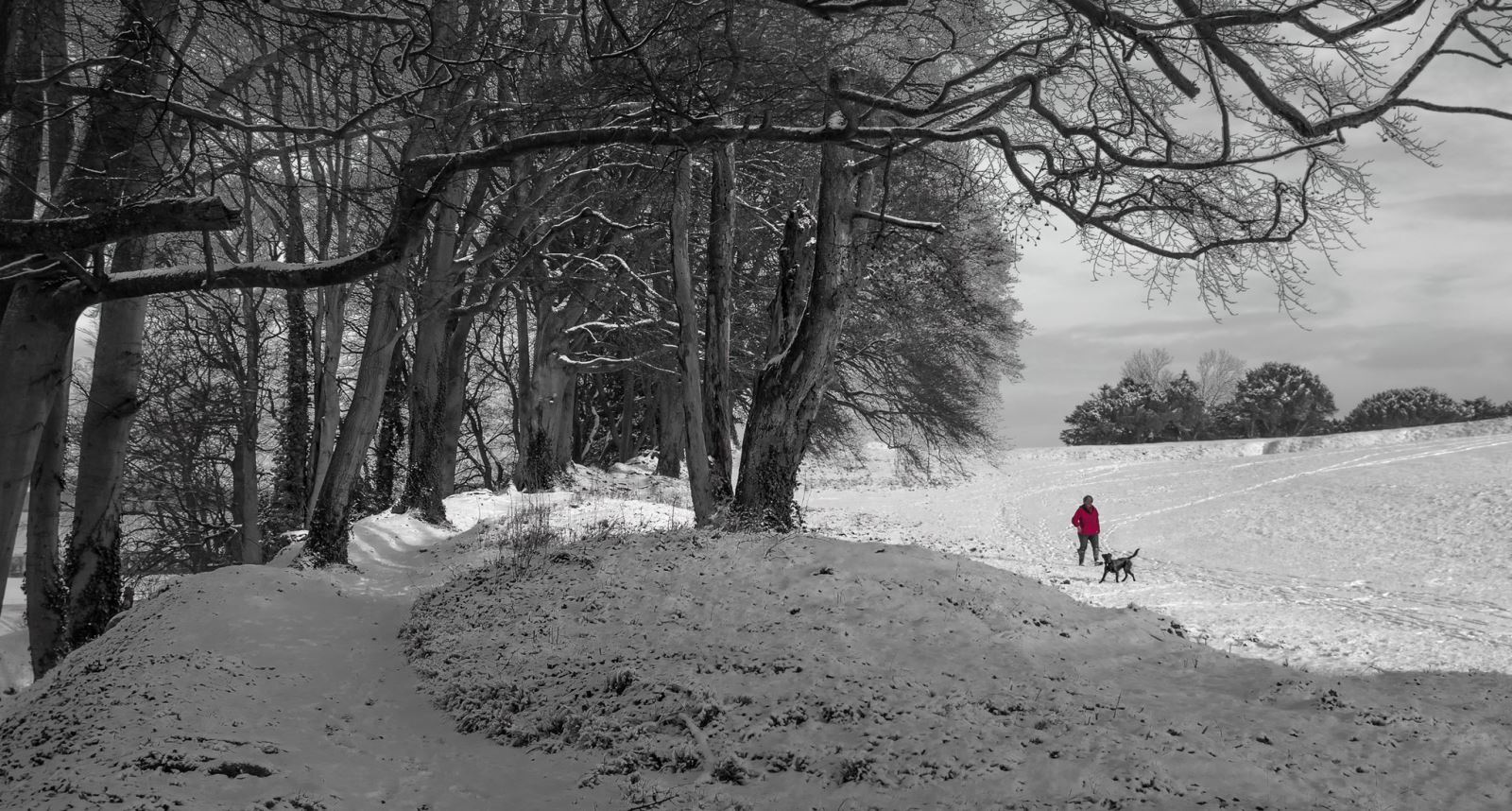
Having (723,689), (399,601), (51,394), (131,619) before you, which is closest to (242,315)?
(399,601)

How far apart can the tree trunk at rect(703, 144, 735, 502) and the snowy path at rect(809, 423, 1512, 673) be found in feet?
17.5

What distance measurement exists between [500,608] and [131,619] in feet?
9.50

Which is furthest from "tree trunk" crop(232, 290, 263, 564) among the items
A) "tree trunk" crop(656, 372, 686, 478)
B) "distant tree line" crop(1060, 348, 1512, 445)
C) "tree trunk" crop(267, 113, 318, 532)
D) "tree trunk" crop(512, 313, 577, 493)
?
"distant tree line" crop(1060, 348, 1512, 445)

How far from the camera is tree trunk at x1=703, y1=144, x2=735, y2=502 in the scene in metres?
12.0

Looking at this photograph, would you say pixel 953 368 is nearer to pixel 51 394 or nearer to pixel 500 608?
pixel 500 608

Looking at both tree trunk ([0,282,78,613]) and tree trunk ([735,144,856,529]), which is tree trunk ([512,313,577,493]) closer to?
tree trunk ([735,144,856,529])

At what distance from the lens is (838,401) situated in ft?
72.5

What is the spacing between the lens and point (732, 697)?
6410 millimetres

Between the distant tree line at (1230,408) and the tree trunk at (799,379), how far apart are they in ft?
168

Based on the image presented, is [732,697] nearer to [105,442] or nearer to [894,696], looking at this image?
[894,696]

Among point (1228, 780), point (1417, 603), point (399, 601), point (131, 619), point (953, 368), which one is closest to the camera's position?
point (1228, 780)

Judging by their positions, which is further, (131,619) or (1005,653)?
(131,619)

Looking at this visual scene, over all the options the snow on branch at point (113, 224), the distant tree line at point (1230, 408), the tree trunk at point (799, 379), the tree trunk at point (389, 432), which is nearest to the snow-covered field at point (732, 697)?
the tree trunk at point (799, 379)

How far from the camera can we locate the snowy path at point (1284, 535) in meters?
11.9
